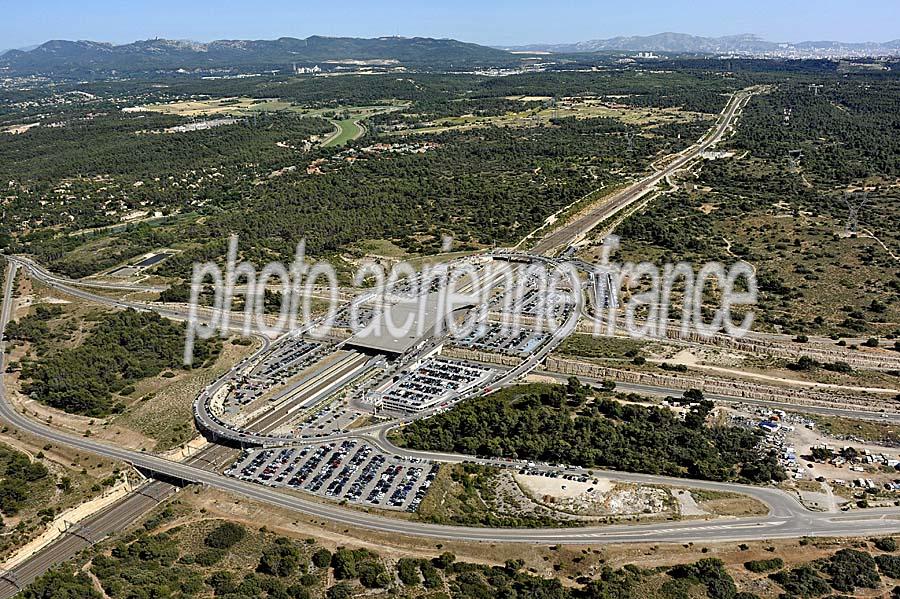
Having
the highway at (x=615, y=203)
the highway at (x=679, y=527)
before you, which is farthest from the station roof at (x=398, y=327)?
the highway at (x=615, y=203)

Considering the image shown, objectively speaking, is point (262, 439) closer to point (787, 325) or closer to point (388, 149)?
point (787, 325)

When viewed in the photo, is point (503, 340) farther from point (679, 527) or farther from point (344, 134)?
point (344, 134)

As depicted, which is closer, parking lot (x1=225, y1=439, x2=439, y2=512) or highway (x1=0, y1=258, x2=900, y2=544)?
highway (x1=0, y1=258, x2=900, y2=544)

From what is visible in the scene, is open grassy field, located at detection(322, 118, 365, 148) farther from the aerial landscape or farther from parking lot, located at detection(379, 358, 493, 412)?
parking lot, located at detection(379, 358, 493, 412)

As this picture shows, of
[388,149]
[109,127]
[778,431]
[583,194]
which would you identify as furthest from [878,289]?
[109,127]

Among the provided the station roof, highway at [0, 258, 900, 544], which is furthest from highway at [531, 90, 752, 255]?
highway at [0, 258, 900, 544]

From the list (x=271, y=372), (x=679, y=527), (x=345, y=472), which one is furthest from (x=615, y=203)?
(x=679, y=527)

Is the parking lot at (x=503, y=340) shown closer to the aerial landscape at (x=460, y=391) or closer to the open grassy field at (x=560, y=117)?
the aerial landscape at (x=460, y=391)
